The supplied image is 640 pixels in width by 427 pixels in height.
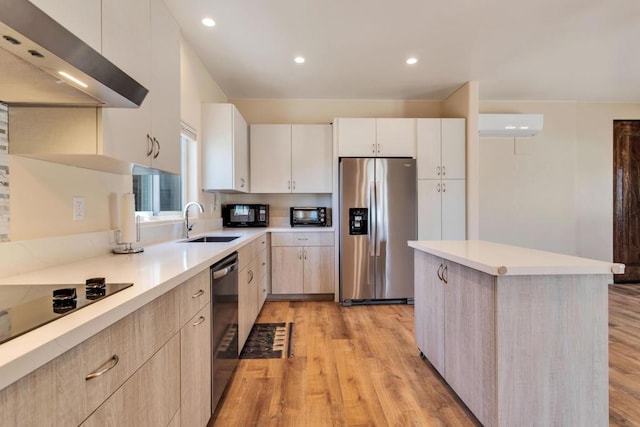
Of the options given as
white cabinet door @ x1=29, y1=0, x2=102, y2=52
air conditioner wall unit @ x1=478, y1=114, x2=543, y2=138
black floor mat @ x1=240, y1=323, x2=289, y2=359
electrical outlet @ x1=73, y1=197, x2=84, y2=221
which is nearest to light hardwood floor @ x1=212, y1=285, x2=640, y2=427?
black floor mat @ x1=240, y1=323, x2=289, y2=359

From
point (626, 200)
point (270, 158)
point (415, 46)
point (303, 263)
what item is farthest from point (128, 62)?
point (626, 200)

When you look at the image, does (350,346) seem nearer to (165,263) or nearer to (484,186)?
(165,263)

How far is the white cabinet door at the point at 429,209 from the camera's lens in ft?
12.3

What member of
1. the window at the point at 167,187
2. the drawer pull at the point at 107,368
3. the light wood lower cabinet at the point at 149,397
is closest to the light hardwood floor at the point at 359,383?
the light wood lower cabinet at the point at 149,397

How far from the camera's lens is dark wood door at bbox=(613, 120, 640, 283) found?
4566mm

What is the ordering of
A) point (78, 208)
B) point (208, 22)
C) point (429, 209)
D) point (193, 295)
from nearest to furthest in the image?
1. point (193, 295)
2. point (78, 208)
3. point (208, 22)
4. point (429, 209)

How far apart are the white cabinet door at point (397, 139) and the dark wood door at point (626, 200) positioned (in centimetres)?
332

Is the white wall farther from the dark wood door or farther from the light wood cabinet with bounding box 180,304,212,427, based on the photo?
the light wood cabinet with bounding box 180,304,212,427

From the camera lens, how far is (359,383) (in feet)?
6.64

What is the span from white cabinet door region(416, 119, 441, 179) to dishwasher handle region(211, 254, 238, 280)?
103 inches

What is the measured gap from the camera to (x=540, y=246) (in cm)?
447

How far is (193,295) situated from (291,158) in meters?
2.83

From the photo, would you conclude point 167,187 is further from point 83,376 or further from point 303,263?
point 83,376

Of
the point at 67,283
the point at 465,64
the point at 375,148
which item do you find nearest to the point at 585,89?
the point at 465,64
